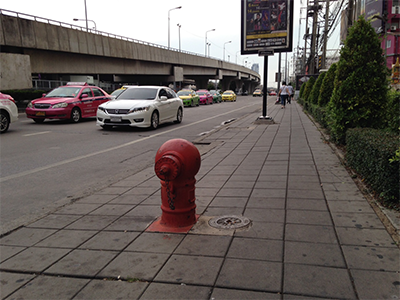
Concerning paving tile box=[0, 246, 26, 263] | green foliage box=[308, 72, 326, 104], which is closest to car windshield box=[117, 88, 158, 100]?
green foliage box=[308, 72, 326, 104]

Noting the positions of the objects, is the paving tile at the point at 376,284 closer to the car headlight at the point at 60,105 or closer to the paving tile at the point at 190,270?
the paving tile at the point at 190,270

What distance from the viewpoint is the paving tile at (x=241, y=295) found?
2332 millimetres

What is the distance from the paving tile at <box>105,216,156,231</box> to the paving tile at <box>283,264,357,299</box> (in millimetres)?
1585

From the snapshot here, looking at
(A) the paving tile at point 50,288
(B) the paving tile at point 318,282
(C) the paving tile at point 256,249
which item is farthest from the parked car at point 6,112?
(B) the paving tile at point 318,282

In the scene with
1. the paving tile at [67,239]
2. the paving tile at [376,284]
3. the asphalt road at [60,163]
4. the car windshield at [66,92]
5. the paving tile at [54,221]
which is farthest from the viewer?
the car windshield at [66,92]

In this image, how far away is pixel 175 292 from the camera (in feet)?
7.96

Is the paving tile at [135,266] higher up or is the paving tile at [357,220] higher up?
the paving tile at [357,220]

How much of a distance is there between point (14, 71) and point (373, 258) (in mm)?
25952

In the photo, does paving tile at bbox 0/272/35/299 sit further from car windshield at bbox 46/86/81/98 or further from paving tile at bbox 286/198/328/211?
car windshield at bbox 46/86/81/98

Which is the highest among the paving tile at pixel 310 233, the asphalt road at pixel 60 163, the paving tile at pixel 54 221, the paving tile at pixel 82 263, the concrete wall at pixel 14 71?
the concrete wall at pixel 14 71

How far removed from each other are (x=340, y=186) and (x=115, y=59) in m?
33.3

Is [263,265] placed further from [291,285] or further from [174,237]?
[174,237]

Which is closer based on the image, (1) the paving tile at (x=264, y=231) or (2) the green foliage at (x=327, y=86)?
(1) the paving tile at (x=264, y=231)

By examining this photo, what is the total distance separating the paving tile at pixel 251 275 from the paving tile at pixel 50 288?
103cm
